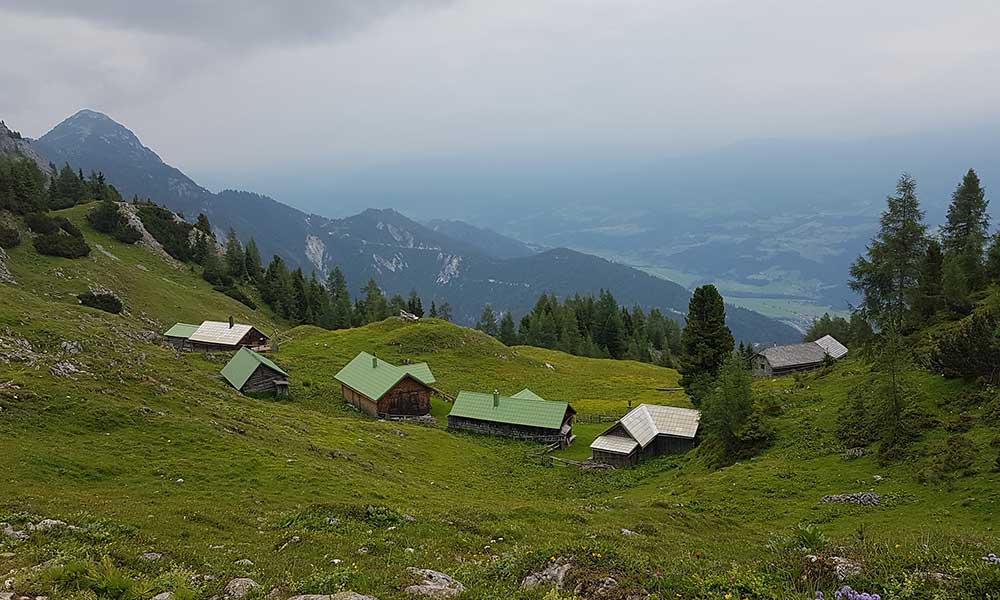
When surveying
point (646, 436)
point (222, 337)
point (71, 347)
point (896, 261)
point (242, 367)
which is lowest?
point (646, 436)

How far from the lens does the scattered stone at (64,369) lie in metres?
35.0

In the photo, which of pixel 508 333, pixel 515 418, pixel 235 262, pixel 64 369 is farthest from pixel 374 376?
pixel 235 262

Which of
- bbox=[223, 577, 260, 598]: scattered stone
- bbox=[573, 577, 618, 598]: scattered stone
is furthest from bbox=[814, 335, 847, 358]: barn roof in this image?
bbox=[223, 577, 260, 598]: scattered stone

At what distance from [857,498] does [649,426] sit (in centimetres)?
2234

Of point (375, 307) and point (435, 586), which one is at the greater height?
point (435, 586)

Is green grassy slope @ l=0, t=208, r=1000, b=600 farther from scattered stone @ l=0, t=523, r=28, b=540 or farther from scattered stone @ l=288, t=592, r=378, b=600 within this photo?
scattered stone @ l=288, t=592, r=378, b=600

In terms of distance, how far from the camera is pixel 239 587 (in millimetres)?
12836

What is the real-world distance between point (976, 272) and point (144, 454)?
6723 cm

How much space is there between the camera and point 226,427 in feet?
118

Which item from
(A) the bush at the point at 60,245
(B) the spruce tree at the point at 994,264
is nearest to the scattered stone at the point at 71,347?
(A) the bush at the point at 60,245

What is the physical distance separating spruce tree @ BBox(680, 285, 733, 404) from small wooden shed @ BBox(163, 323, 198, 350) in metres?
65.5

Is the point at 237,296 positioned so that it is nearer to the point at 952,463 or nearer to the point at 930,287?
the point at 930,287

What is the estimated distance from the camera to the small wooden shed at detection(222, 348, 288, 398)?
60.1 meters

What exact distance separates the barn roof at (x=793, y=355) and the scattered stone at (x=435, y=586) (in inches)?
3472
